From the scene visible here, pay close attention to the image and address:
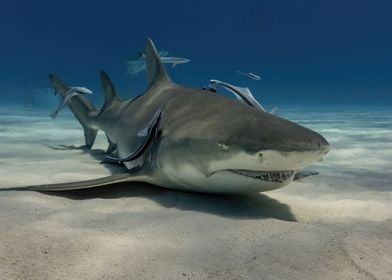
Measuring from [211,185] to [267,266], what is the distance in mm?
1029

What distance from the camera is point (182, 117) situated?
Answer: 3.44 meters

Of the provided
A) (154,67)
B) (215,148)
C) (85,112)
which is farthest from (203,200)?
(85,112)

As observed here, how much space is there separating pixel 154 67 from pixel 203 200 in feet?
8.18

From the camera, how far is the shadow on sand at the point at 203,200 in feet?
8.82

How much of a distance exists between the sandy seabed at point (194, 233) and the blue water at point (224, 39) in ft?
252

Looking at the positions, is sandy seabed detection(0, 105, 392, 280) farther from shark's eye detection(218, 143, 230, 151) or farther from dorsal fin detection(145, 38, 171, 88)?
dorsal fin detection(145, 38, 171, 88)

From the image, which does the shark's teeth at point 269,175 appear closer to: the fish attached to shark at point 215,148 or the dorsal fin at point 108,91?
the fish attached to shark at point 215,148

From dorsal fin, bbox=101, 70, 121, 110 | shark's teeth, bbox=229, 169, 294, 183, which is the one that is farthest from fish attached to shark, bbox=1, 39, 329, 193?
dorsal fin, bbox=101, 70, 121, 110

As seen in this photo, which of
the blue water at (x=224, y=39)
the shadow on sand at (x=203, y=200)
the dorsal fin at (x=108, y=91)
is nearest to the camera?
the shadow on sand at (x=203, y=200)

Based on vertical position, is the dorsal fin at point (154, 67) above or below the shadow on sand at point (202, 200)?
above

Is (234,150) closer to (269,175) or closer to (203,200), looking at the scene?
(269,175)

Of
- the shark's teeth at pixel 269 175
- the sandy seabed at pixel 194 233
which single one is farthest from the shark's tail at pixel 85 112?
the shark's teeth at pixel 269 175

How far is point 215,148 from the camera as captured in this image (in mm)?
2592

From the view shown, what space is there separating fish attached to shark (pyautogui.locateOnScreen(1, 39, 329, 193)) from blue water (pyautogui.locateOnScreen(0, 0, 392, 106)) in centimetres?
7640
